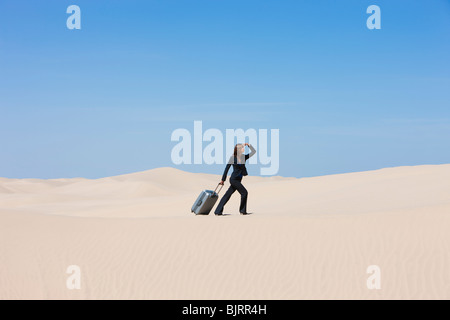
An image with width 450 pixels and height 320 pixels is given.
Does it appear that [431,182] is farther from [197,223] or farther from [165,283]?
[165,283]

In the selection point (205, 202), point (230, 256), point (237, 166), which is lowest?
point (230, 256)

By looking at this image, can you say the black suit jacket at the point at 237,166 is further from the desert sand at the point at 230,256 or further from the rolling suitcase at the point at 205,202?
the desert sand at the point at 230,256

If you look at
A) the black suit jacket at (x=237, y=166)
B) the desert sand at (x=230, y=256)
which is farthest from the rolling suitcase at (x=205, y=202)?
the desert sand at (x=230, y=256)

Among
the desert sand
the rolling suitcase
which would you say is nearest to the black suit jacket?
the rolling suitcase

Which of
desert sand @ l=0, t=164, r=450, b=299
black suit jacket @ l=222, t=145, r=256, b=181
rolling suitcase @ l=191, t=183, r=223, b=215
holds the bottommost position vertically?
desert sand @ l=0, t=164, r=450, b=299

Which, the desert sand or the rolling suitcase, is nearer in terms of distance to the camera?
the desert sand

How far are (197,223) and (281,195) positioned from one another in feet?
50.0

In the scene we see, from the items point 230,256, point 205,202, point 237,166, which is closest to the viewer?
point 230,256

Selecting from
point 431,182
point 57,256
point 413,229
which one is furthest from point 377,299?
point 431,182

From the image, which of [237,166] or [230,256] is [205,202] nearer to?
[237,166]

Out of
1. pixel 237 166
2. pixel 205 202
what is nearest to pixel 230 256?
pixel 237 166

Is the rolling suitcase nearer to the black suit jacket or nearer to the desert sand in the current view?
the black suit jacket

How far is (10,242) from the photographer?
12.6 metres
